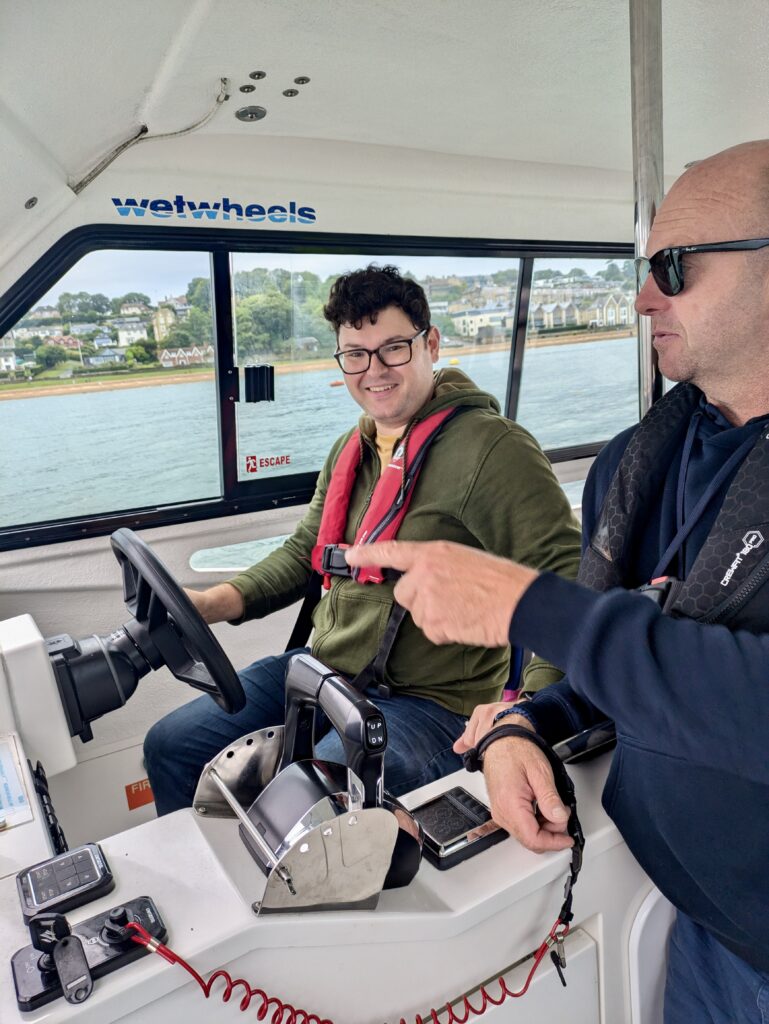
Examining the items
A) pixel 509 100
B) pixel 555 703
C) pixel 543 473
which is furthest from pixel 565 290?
pixel 555 703

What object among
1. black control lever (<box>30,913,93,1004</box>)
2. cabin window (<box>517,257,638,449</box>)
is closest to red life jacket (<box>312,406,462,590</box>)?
black control lever (<box>30,913,93,1004</box>)

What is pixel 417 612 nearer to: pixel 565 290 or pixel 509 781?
pixel 509 781

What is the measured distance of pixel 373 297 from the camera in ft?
7.52

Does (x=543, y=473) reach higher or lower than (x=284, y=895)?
higher

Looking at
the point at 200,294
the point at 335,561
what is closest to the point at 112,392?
the point at 200,294

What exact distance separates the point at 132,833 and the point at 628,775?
72cm

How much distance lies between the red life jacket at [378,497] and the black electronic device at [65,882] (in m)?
1.00

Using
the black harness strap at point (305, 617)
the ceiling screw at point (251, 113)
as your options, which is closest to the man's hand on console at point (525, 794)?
the black harness strap at point (305, 617)

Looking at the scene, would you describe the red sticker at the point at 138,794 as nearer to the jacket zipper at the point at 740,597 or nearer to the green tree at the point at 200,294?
the green tree at the point at 200,294

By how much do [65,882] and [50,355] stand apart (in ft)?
7.12

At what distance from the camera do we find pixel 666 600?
1068 mm

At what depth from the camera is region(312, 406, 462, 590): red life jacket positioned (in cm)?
211

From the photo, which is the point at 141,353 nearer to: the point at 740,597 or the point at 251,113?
the point at 251,113

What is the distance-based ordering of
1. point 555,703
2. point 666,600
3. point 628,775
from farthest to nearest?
point 555,703 < point 628,775 < point 666,600
